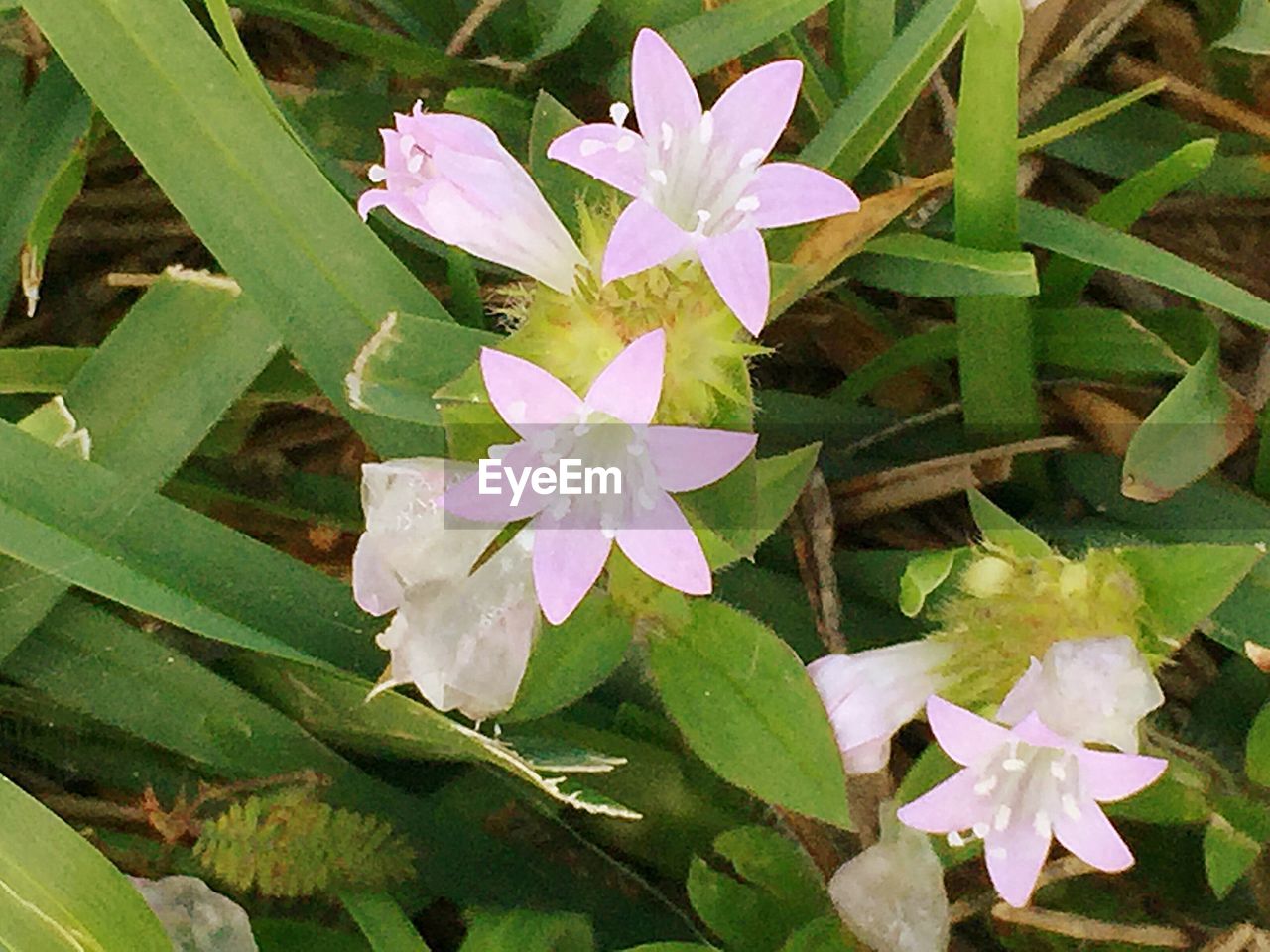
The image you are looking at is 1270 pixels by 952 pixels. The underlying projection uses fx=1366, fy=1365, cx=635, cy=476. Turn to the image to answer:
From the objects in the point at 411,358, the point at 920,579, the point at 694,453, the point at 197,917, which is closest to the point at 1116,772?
the point at 920,579

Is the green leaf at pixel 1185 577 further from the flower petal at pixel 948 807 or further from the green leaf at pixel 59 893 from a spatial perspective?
the green leaf at pixel 59 893

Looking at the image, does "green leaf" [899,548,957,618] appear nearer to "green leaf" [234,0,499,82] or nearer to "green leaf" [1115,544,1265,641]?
"green leaf" [1115,544,1265,641]

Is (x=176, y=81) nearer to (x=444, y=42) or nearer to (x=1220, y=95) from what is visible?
(x=444, y=42)

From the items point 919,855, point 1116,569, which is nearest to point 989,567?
point 1116,569

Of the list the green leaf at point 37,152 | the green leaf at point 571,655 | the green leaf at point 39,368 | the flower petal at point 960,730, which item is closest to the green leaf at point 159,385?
the green leaf at point 39,368

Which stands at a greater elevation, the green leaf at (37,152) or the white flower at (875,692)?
the green leaf at (37,152)

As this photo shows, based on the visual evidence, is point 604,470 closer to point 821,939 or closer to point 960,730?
point 960,730
